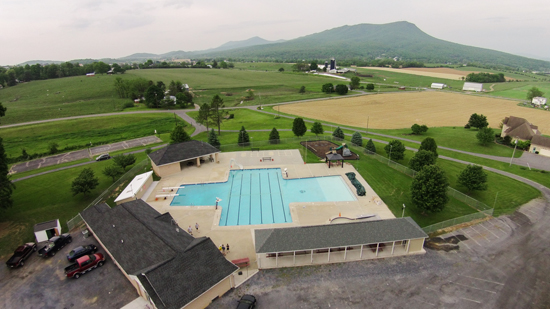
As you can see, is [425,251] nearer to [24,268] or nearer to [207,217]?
[207,217]

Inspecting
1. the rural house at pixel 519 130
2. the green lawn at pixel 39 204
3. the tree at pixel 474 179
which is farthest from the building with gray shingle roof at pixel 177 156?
the rural house at pixel 519 130

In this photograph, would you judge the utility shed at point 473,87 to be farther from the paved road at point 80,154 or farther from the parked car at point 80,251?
the parked car at point 80,251

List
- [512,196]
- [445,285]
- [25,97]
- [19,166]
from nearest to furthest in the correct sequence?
[445,285] < [512,196] < [19,166] < [25,97]

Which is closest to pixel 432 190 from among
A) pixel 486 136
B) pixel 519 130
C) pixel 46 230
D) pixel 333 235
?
pixel 333 235

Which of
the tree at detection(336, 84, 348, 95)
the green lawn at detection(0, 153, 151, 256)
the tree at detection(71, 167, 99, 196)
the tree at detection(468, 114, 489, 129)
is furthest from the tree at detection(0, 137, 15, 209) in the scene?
the tree at detection(336, 84, 348, 95)

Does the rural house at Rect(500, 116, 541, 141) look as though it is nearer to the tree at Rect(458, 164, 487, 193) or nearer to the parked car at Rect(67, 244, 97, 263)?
the tree at Rect(458, 164, 487, 193)

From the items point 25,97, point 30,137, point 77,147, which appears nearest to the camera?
point 77,147

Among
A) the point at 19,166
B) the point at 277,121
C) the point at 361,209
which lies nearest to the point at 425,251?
the point at 361,209
